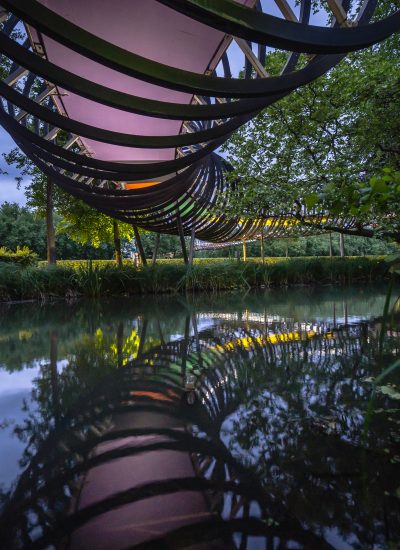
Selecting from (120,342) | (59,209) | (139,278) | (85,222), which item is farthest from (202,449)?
(59,209)

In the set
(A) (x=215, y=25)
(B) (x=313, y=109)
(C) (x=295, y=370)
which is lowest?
(C) (x=295, y=370)

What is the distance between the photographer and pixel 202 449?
123 centimetres

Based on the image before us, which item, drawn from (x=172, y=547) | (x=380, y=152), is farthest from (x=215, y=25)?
(x=380, y=152)

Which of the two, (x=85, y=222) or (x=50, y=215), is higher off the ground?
(x=50, y=215)

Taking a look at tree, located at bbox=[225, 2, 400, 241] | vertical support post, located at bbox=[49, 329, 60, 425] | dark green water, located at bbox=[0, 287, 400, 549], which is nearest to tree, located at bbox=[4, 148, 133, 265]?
tree, located at bbox=[225, 2, 400, 241]

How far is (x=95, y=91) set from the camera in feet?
6.84

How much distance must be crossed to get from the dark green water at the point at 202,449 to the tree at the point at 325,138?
3.00 metres

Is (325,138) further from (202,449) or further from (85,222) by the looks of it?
(85,222)

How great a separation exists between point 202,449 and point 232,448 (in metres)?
0.10

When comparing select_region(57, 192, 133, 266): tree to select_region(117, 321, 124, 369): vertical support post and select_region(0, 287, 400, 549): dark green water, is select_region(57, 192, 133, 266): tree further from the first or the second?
select_region(0, 287, 400, 549): dark green water

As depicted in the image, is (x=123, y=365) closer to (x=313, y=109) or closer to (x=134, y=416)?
(x=134, y=416)

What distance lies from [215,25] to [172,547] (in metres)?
1.73

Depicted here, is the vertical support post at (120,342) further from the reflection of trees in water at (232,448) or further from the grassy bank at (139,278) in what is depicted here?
the grassy bank at (139,278)

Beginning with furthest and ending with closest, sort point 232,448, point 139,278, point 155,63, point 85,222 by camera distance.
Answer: point 85,222 < point 139,278 < point 155,63 < point 232,448
